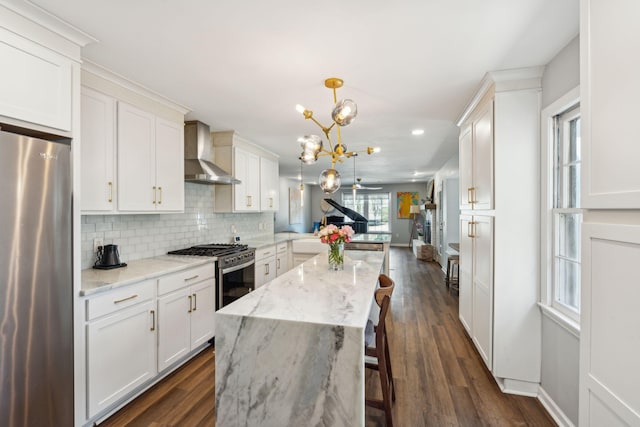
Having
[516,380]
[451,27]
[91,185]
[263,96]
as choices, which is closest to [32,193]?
[91,185]

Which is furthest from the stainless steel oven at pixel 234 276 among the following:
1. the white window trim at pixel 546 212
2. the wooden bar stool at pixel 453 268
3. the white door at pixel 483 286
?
the wooden bar stool at pixel 453 268

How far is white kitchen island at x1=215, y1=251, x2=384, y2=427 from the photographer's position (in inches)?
52.2

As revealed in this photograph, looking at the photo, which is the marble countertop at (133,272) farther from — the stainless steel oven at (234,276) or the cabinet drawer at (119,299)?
the stainless steel oven at (234,276)

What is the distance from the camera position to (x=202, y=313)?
2.82m

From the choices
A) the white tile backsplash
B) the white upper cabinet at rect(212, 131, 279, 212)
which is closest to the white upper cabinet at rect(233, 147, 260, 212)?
the white upper cabinet at rect(212, 131, 279, 212)

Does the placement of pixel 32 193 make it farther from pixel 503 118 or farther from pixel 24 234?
pixel 503 118

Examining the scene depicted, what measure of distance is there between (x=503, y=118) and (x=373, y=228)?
31.4 feet

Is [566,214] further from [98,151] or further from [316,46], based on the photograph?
[98,151]

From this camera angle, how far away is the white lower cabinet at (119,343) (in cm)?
185

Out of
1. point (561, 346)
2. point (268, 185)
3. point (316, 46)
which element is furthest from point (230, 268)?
point (561, 346)

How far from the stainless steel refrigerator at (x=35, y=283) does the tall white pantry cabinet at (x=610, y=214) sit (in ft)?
7.87

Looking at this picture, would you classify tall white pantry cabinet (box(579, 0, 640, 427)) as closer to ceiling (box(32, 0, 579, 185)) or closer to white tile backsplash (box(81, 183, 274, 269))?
ceiling (box(32, 0, 579, 185))

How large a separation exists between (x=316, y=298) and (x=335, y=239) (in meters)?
0.73

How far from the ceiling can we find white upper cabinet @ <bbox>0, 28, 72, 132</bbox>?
23cm
